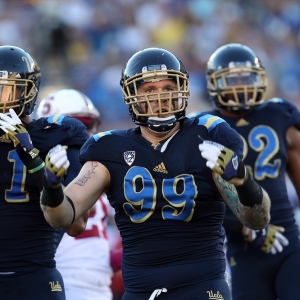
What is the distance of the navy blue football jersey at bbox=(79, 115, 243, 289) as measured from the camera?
12.2 feet

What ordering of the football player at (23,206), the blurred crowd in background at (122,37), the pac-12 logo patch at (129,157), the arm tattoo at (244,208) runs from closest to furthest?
the arm tattoo at (244,208)
the pac-12 logo patch at (129,157)
the football player at (23,206)
the blurred crowd in background at (122,37)

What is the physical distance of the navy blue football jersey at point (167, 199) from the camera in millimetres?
3705

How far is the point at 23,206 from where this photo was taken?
4.08 meters

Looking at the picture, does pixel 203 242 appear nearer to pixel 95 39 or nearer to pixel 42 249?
pixel 42 249

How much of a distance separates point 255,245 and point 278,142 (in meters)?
0.72

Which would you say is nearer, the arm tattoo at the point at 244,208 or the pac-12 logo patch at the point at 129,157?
the arm tattoo at the point at 244,208

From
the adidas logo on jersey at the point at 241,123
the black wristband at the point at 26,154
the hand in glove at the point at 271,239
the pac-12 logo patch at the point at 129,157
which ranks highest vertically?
the adidas logo on jersey at the point at 241,123

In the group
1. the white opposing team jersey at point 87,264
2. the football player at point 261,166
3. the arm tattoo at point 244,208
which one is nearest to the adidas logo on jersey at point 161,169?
the arm tattoo at point 244,208

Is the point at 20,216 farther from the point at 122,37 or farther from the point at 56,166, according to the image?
the point at 122,37

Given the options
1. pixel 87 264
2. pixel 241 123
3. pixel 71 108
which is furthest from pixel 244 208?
pixel 71 108

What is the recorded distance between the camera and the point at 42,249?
412 cm

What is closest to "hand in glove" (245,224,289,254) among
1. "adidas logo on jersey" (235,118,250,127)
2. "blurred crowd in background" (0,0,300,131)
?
"adidas logo on jersey" (235,118,250,127)

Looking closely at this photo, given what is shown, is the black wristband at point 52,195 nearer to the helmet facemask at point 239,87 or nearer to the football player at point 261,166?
the football player at point 261,166

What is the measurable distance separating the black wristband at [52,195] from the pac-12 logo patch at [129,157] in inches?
19.2
